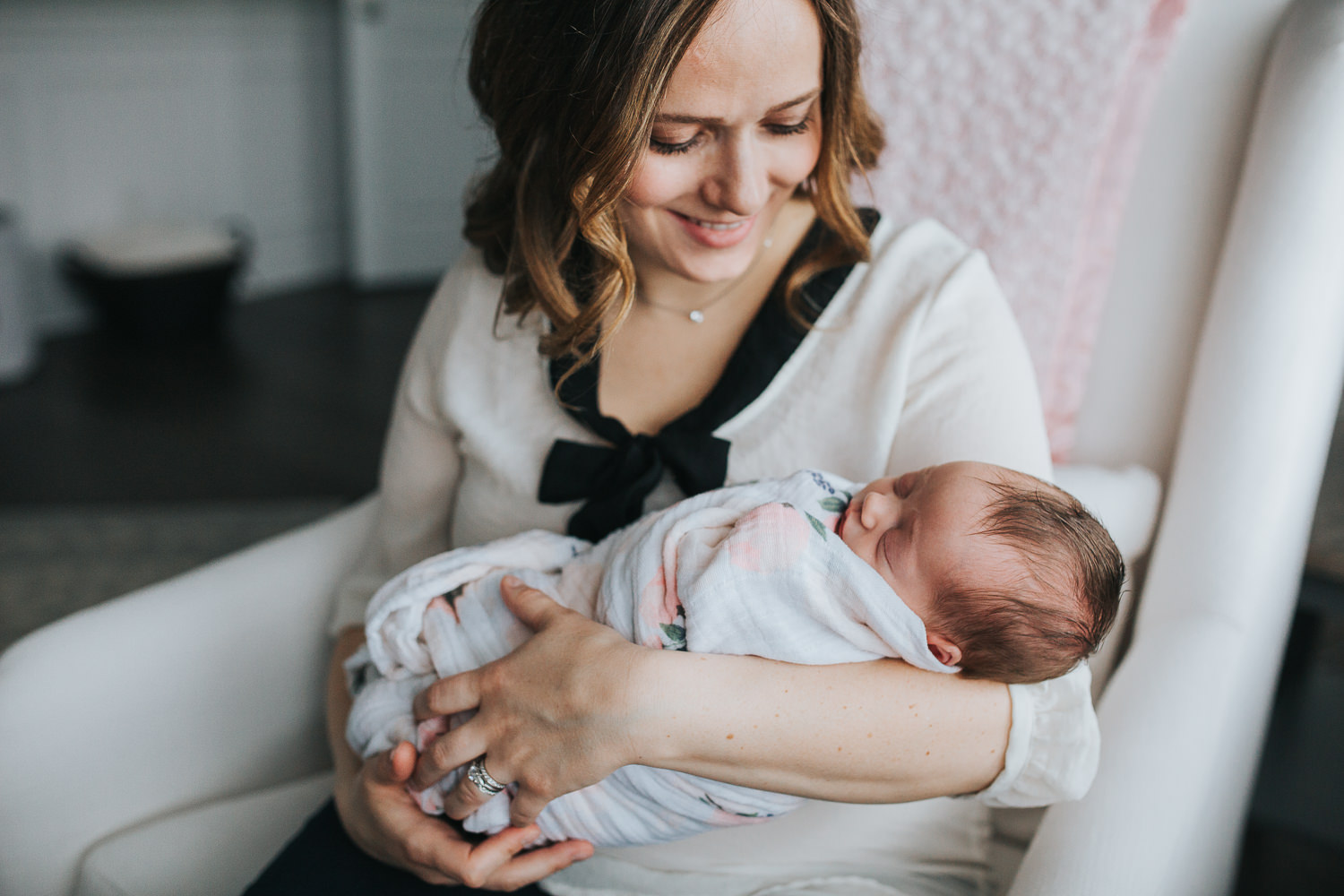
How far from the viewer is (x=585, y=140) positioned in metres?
0.98

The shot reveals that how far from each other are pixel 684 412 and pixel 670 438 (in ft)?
0.20

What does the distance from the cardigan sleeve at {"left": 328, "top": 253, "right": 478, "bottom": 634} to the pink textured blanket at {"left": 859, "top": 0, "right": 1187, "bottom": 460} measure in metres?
0.59

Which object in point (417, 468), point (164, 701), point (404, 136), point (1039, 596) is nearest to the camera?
point (1039, 596)

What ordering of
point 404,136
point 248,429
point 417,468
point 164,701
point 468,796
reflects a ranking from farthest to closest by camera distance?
point 404,136 < point 248,429 < point 417,468 < point 164,701 < point 468,796

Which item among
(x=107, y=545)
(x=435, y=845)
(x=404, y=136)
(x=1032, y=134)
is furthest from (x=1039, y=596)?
(x=404, y=136)

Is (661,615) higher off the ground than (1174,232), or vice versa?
(1174,232)

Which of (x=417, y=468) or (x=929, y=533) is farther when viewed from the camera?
(x=417, y=468)

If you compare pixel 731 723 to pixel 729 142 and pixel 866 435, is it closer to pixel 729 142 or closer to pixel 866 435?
pixel 866 435

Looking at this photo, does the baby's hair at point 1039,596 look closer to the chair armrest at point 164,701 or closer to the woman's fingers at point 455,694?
the woman's fingers at point 455,694

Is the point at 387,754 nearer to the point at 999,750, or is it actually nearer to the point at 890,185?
the point at 999,750

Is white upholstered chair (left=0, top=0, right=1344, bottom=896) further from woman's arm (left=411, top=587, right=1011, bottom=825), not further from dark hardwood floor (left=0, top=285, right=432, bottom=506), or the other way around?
dark hardwood floor (left=0, top=285, right=432, bottom=506)

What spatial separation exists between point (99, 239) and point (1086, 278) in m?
3.72

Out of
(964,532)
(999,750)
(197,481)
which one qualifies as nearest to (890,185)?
(964,532)

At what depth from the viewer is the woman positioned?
90 centimetres
